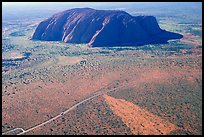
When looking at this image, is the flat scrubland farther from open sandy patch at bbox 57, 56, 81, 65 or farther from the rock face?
the rock face

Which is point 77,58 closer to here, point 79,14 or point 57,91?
point 57,91

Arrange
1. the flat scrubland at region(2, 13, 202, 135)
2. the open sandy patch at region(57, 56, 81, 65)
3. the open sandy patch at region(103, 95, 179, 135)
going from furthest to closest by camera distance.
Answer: the open sandy patch at region(57, 56, 81, 65) → the flat scrubland at region(2, 13, 202, 135) → the open sandy patch at region(103, 95, 179, 135)

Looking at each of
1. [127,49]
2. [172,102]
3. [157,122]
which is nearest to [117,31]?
[127,49]

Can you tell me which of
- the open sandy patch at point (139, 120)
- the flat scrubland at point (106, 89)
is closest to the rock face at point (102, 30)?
the flat scrubland at point (106, 89)

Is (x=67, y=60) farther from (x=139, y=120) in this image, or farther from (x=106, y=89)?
(x=139, y=120)

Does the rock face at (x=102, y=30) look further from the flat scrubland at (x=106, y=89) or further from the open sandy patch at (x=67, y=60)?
the open sandy patch at (x=67, y=60)

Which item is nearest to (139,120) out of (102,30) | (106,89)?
(106,89)

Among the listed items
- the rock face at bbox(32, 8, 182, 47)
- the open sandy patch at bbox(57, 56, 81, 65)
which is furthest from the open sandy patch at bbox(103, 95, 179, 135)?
the rock face at bbox(32, 8, 182, 47)
